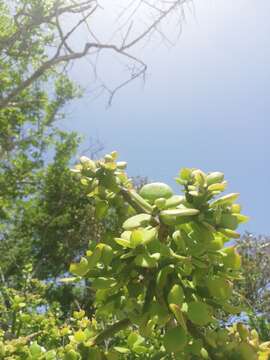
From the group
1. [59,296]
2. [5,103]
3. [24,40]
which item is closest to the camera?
[5,103]

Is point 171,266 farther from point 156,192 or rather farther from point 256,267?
point 256,267

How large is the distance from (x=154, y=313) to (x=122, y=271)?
0.33 ft

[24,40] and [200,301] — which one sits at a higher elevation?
[24,40]

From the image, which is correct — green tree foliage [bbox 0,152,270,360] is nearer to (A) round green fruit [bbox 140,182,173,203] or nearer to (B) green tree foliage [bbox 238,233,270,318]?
(A) round green fruit [bbox 140,182,173,203]

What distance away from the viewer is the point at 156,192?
3.30 feet

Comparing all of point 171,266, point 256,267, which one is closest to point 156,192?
point 171,266

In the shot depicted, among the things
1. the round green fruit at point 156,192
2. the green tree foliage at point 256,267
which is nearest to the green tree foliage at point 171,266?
the round green fruit at point 156,192

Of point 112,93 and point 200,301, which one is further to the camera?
point 112,93

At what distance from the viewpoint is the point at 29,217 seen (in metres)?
15.8

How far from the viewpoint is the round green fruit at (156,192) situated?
3.28 feet

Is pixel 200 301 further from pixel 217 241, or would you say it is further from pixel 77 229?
pixel 77 229

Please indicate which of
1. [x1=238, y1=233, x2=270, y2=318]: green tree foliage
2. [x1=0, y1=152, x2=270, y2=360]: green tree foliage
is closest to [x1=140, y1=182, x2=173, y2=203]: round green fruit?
[x1=0, y1=152, x2=270, y2=360]: green tree foliage

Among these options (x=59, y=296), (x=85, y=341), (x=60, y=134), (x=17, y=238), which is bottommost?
(x=85, y=341)

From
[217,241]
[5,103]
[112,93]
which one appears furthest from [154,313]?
[5,103]
